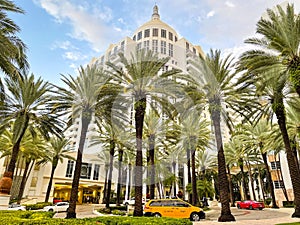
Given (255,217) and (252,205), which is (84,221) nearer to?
(255,217)

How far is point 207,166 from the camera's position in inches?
2073

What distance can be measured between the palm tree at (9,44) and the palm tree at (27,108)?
5.60 metres

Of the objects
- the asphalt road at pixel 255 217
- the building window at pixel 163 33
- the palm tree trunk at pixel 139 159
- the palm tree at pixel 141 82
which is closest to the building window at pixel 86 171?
the asphalt road at pixel 255 217

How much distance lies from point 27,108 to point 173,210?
16.2 meters

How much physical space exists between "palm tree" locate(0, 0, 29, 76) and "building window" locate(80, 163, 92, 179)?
43.5 m

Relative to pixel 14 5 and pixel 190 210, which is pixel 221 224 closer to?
pixel 190 210

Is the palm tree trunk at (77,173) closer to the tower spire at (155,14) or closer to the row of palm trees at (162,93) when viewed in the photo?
the row of palm trees at (162,93)

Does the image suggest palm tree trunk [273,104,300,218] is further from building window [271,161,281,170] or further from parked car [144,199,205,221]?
building window [271,161,281,170]

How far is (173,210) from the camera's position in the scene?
1956cm

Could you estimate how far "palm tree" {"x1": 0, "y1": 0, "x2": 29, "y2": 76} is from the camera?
14.1 meters

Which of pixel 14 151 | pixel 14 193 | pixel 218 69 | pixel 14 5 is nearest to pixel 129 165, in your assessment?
pixel 14 193

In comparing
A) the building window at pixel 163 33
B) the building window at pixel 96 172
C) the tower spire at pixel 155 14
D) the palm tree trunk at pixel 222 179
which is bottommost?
the palm tree trunk at pixel 222 179

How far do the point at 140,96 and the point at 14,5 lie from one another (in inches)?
417

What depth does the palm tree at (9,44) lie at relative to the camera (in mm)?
14055
